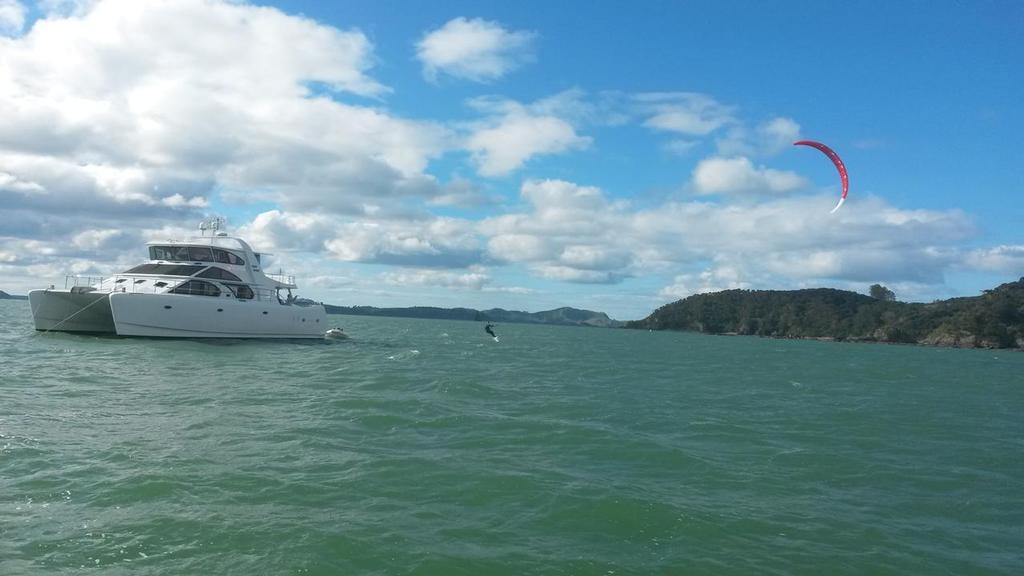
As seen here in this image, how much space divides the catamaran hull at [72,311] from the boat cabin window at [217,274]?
511cm

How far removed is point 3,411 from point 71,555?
982 centimetres

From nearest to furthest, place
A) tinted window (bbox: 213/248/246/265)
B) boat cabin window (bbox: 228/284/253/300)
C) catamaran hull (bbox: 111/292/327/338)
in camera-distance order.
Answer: catamaran hull (bbox: 111/292/327/338), tinted window (bbox: 213/248/246/265), boat cabin window (bbox: 228/284/253/300)

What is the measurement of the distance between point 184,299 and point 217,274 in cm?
375

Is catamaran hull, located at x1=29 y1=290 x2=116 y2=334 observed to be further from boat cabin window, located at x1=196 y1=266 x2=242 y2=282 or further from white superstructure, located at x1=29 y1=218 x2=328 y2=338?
boat cabin window, located at x1=196 y1=266 x2=242 y2=282

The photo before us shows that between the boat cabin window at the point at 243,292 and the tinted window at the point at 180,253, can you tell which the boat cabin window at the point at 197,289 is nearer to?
the boat cabin window at the point at 243,292

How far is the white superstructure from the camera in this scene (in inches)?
1414

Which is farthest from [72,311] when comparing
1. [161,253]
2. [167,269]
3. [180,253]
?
[180,253]

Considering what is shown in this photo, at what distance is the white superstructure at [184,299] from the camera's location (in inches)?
1414

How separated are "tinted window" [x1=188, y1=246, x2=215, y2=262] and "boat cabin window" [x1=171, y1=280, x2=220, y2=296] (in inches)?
75.1

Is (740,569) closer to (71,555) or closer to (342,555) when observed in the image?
(342,555)

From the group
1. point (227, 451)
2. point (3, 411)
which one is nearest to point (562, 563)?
point (227, 451)

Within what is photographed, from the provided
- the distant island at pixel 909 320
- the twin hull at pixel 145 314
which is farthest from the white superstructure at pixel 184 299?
the distant island at pixel 909 320

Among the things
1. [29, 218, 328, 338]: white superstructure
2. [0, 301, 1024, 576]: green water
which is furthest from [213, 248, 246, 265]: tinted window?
[0, 301, 1024, 576]: green water

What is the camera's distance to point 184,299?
3662cm
